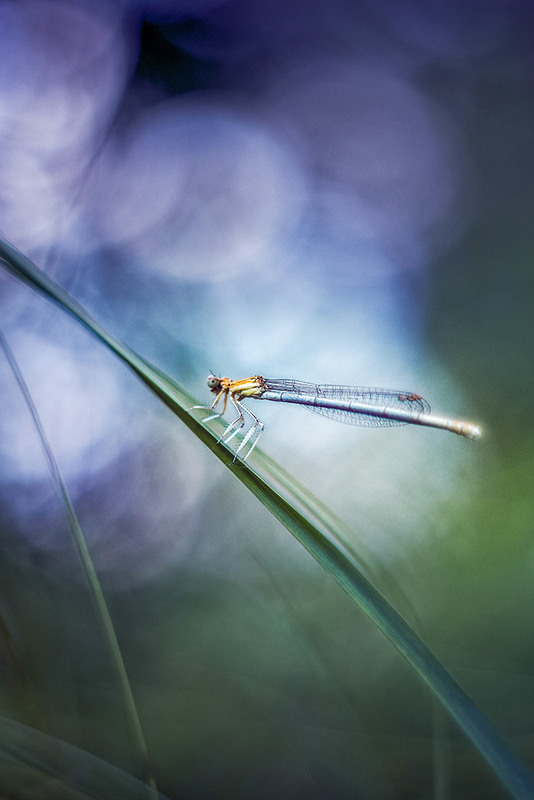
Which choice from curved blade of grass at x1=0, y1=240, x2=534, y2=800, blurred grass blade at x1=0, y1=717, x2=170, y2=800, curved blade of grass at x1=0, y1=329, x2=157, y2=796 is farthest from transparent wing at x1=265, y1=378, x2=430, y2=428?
blurred grass blade at x1=0, y1=717, x2=170, y2=800

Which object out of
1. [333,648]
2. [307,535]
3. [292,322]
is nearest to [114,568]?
[333,648]

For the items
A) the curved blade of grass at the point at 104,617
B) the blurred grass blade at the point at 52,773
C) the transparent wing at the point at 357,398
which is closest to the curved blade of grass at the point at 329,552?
the curved blade of grass at the point at 104,617

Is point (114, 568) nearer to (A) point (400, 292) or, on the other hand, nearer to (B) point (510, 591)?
(B) point (510, 591)

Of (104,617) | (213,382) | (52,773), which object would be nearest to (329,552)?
(104,617)

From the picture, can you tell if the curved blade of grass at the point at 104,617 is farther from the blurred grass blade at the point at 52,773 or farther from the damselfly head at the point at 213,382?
the damselfly head at the point at 213,382

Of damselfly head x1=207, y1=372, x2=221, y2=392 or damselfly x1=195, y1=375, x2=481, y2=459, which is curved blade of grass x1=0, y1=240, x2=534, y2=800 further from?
Result: damselfly head x1=207, y1=372, x2=221, y2=392

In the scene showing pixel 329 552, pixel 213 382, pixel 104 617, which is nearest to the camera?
pixel 329 552

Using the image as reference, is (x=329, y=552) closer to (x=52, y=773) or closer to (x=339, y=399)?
(x=52, y=773)
